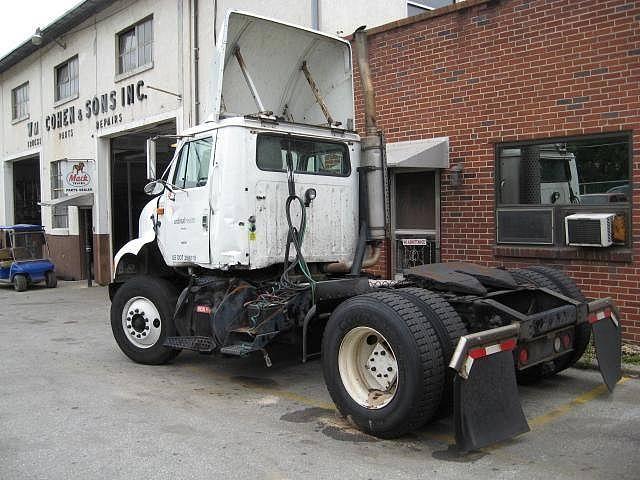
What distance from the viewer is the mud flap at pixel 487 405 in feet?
14.6

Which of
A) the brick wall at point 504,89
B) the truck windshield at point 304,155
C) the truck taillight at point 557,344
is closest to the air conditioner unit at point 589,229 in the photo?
the brick wall at point 504,89

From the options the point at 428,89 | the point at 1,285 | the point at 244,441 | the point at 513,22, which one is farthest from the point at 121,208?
the point at 244,441

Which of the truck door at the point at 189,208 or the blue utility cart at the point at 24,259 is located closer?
the truck door at the point at 189,208

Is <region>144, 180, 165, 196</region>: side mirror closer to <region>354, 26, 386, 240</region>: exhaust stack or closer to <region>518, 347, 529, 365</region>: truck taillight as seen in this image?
<region>354, 26, 386, 240</region>: exhaust stack

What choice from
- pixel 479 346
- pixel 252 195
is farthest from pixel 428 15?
pixel 479 346

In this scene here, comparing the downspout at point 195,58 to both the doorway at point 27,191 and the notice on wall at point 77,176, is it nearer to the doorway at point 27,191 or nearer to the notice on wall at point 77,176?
the notice on wall at point 77,176

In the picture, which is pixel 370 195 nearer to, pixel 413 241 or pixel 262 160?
pixel 262 160

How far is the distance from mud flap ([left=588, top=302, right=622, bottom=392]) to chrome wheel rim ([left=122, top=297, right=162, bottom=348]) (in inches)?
179

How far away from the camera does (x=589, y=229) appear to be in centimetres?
787

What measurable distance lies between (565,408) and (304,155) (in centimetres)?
359

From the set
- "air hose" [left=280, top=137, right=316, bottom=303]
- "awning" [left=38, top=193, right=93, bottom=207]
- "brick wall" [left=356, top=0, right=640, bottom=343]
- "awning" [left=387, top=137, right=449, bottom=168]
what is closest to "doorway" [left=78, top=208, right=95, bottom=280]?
"awning" [left=38, top=193, right=93, bottom=207]

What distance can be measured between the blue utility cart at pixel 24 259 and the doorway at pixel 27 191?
6.77 meters

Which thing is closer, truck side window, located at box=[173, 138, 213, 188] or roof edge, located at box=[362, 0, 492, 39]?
truck side window, located at box=[173, 138, 213, 188]

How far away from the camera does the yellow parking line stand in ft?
17.8
